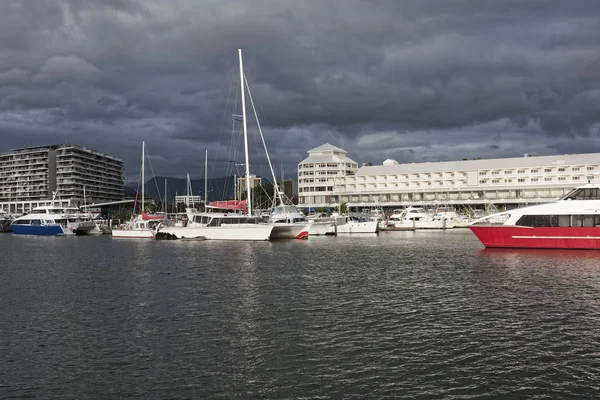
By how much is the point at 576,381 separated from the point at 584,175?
161m

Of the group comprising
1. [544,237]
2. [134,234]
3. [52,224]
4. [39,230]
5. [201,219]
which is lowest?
[544,237]

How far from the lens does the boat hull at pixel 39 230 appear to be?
114 metres

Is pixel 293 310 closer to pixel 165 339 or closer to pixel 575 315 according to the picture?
pixel 165 339

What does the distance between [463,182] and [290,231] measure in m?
113

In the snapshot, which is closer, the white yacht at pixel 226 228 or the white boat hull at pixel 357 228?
the white yacht at pixel 226 228

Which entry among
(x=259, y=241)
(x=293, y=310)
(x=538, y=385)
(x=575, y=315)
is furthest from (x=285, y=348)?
(x=259, y=241)

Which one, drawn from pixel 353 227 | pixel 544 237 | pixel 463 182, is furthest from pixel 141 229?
pixel 463 182

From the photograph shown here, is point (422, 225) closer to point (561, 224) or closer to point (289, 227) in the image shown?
point (289, 227)

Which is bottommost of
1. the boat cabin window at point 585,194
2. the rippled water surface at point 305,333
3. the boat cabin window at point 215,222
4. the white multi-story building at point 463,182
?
the rippled water surface at point 305,333

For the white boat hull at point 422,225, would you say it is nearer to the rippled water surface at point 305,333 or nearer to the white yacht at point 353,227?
the white yacht at point 353,227

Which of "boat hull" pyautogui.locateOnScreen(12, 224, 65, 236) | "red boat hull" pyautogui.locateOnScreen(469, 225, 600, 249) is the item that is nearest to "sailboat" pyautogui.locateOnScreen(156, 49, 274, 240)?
"red boat hull" pyautogui.locateOnScreen(469, 225, 600, 249)

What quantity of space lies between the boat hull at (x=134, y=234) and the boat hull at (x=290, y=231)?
2757 centimetres

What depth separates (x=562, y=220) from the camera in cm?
5125

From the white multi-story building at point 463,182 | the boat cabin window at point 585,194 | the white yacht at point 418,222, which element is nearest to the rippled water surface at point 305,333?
the boat cabin window at point 585,194
